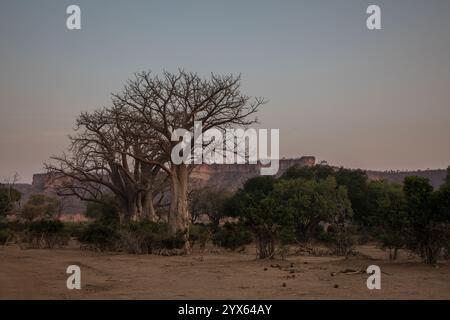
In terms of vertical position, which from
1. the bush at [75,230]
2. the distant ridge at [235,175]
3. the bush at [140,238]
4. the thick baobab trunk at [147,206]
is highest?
the distant ridge at [235,175]

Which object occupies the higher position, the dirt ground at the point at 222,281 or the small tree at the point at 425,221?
the small tree at the point at 425,221

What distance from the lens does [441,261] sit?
15.9m

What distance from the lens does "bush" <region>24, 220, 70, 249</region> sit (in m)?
25.0

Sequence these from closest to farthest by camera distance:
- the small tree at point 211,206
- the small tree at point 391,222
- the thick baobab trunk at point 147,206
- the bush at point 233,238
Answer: the small tree at point 391,222, the bush at point 233,238, the thick baobab trunk at point 147,206, the small tree at point 211,206

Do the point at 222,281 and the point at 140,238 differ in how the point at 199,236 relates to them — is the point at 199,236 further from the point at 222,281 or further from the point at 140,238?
the point at 222,281

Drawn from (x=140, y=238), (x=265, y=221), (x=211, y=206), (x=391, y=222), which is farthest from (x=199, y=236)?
(x=211, y=206)

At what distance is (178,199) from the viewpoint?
22.5m

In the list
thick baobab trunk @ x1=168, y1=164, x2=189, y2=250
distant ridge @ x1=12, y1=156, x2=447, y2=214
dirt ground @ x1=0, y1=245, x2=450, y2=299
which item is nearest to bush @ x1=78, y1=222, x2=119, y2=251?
thick baobab trunk @ x1=168, y1=164, x2=189, y2=250

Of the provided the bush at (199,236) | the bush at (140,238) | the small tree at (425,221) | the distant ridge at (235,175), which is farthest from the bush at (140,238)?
the distant ridge at (235,175)

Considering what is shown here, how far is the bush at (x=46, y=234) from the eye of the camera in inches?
983

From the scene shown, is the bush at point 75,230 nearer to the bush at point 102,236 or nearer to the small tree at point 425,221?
the bush at point 102,236

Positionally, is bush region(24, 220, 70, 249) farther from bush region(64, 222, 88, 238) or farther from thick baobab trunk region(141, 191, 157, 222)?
thick baobab trunk region(141, 191, 157, 222)

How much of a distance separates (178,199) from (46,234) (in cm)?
724

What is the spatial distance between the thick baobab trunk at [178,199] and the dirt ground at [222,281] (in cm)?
588
